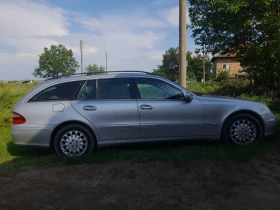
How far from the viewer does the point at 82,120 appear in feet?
17.7

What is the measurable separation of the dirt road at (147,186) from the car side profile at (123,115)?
68 cm

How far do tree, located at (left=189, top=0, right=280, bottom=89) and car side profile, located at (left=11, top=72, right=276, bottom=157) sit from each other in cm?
906

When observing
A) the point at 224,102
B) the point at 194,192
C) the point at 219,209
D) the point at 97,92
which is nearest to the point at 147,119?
the point at 97,92

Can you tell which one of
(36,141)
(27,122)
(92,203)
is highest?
(27,122)

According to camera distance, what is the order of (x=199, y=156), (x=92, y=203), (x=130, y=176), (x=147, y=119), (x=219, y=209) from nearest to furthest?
(x=219, y=209) → (x=92, y=203) → (x=130, y=176) → (x=199, y=156) → (x=147, y=119)

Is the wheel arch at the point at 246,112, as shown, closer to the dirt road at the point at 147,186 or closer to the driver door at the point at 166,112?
the driver door at the point at 166,112

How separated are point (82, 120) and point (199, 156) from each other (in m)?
2.12

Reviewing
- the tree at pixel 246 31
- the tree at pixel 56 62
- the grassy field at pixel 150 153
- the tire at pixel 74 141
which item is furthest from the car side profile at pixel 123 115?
the tree at pixel 56 62

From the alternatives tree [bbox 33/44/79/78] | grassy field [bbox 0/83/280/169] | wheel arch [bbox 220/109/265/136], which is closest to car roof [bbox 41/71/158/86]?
grassy field [bbox 0/83/280/169]

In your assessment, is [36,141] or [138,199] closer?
[138,199]

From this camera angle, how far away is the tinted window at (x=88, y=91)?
5574 mm

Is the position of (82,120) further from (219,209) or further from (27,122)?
(219,209)

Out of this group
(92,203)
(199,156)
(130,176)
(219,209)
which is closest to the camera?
(219,209)

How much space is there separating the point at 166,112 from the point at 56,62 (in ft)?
271
